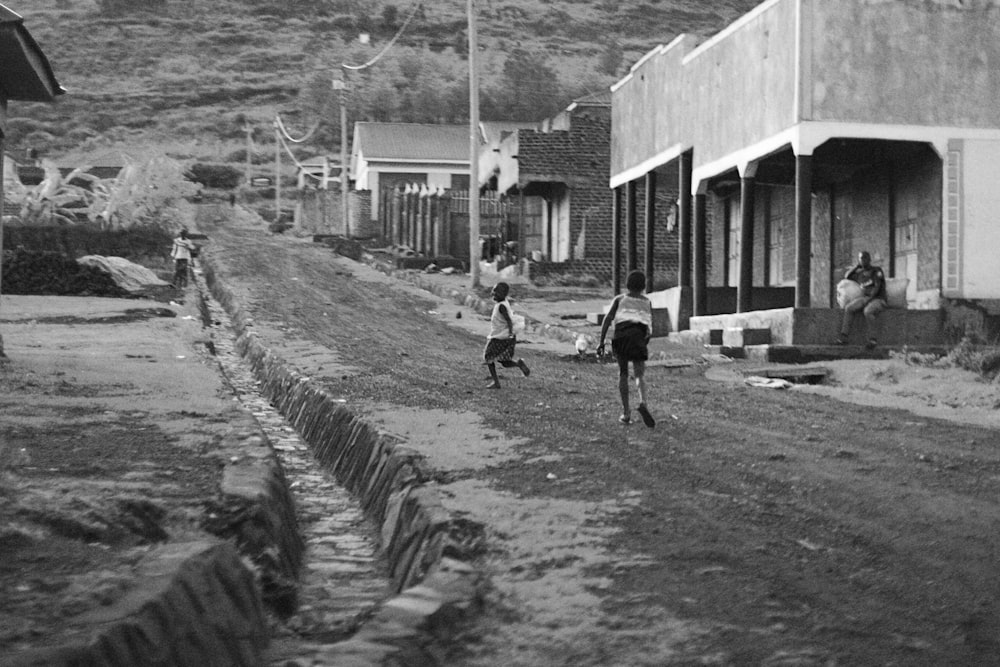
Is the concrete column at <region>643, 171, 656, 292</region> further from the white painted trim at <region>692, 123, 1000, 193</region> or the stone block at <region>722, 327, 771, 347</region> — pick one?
the white painted trim at <region>692, 123, 1000, 193</region>

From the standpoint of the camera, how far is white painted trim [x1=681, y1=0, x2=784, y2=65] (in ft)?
72.4

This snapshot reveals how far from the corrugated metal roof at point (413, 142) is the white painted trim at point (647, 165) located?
37684 mm

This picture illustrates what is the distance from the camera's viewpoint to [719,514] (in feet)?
28.8

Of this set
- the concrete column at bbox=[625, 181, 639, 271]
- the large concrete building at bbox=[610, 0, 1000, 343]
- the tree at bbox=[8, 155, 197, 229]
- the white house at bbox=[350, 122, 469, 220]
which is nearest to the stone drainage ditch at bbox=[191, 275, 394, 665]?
the large concrete building at bbox=[610, 0, 1000, 343]

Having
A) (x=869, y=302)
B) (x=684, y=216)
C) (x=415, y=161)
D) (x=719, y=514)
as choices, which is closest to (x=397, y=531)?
(x=719, y=514)

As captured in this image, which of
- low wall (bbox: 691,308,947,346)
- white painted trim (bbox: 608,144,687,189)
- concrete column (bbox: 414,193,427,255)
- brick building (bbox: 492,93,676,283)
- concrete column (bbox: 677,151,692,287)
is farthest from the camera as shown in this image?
concrete column (bbox: 414,193,427,255)

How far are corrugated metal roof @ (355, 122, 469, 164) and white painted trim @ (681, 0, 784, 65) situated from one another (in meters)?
42.7

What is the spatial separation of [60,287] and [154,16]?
115 m

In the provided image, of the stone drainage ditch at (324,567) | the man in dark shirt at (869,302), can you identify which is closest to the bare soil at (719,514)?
the stone drainage ditch at (324,567)

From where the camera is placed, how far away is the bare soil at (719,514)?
6.55m

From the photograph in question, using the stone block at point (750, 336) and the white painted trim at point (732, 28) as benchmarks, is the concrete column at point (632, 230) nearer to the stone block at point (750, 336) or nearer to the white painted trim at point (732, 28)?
the white painted trim at point (732, 28)

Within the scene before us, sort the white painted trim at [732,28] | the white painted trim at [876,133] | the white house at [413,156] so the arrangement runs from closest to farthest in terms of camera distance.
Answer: the white painted trim at [876,133] → the white painted trim at [732,28] → the white house at [413,156]

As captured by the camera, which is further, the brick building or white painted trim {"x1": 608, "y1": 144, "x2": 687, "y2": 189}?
the brick building

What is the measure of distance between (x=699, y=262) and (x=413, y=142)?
4634cm
